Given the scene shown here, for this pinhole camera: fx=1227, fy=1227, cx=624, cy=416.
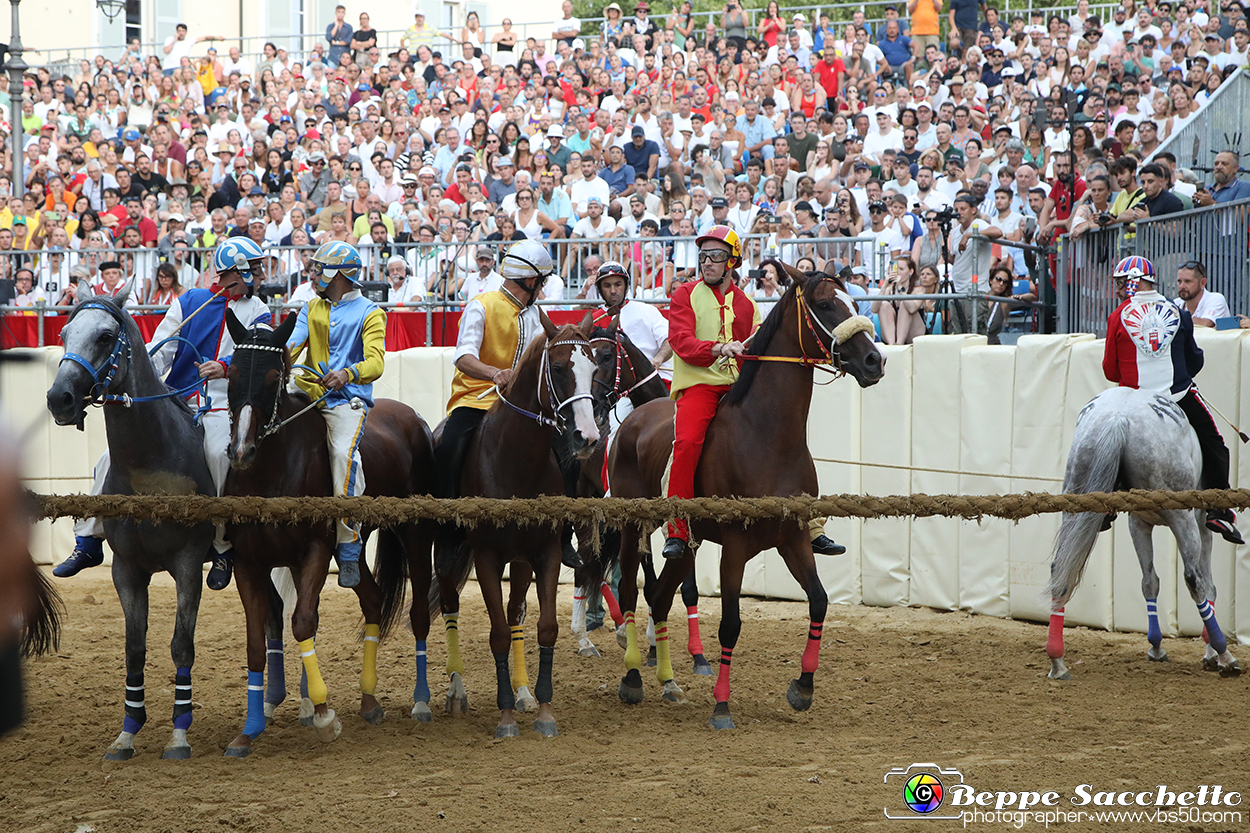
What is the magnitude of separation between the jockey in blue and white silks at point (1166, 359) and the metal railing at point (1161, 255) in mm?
1917

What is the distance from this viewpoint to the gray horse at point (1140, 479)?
8.08 metres

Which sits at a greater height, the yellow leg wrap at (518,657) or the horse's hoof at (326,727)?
the yellow leg wrap at (518,657)

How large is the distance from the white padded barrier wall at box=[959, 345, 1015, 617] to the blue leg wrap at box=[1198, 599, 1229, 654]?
88.7 inches

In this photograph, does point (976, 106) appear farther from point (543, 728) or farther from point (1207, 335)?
point (543, 728)

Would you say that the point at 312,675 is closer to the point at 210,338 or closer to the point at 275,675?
the point at 275,675

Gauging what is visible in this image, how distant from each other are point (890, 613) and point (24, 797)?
7180 mm

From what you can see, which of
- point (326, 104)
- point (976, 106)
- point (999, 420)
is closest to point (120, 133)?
point (326, 104)

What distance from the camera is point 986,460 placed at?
33.9 ft

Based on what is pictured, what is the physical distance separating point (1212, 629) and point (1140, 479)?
1.06 meters

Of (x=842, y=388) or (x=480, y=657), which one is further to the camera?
(x=842, y=388)

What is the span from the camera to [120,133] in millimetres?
23875

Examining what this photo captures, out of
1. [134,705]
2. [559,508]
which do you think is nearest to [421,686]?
[134,705]

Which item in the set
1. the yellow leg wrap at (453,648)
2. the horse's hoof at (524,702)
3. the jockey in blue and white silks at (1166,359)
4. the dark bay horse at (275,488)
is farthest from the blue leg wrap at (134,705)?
the jockey in blue and white silks at (1166,359)

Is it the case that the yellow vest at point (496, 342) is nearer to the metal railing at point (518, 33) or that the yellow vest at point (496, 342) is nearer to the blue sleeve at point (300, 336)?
the blue sleeve at point (300, 336)
